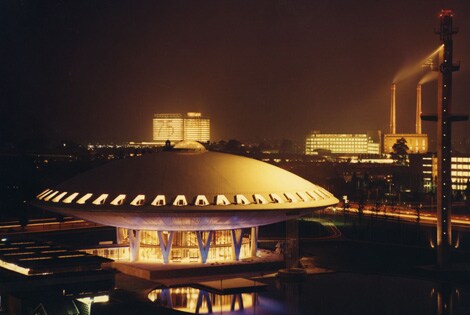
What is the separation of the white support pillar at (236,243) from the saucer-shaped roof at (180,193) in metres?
0.89

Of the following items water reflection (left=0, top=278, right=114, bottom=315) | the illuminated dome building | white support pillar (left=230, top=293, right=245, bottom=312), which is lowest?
white support pillar (left=230, top=293, right=245, bottom=312)

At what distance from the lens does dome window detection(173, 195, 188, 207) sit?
2466 inches

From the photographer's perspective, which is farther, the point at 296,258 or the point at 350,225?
the point at 350,225

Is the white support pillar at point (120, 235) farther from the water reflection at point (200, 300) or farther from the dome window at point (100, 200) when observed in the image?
the water reflection at point (200, 300)

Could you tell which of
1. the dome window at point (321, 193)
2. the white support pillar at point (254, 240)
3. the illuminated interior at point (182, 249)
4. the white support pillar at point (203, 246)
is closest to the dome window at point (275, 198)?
the white support pillar at point (254, 240)

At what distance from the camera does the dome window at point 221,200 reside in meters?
63.0

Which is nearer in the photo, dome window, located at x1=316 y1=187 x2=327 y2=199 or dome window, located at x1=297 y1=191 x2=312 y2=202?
dome window, located at x1=297 y1=191 x2=312 y2=202

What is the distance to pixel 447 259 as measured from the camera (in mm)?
67000

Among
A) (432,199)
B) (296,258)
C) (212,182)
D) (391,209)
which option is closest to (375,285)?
(296,258)

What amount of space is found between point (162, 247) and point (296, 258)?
9485mm

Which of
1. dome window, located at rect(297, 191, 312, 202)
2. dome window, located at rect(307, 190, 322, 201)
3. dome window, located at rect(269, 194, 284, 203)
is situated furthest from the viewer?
dome window, located at rect(307, 190, 322, 201)

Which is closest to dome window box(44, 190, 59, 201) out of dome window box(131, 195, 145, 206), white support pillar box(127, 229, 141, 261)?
white support pillar box(127, 229, 141, 261)

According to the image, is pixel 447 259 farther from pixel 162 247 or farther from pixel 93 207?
pixel 93 207

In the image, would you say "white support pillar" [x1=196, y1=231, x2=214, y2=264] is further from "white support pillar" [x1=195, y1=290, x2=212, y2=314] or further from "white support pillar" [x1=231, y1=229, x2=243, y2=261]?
"white support pillar" [x1=195, y1=290, x2=212, y2=314]
